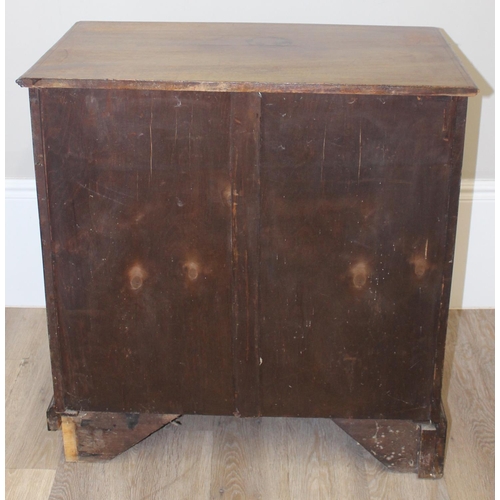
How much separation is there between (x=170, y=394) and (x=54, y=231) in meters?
0.41

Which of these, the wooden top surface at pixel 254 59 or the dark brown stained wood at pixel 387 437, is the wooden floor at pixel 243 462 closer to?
the dark brown stained wood at pixel 387 437

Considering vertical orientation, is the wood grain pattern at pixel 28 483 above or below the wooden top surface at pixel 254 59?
below

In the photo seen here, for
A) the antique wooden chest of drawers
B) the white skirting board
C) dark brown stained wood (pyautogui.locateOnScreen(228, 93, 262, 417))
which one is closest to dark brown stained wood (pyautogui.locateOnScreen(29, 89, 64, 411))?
the antique wooden chest of drawers

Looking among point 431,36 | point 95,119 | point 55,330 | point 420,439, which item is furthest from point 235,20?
point 420,439

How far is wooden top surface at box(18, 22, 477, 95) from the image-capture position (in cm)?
146

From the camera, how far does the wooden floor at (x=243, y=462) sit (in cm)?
176

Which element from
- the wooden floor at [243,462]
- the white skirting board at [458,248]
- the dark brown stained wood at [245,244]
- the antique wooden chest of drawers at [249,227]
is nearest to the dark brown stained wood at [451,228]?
the antique wooden chest of drawers at [249,227]

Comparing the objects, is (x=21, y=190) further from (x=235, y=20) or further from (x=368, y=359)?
(x=368, y=359)

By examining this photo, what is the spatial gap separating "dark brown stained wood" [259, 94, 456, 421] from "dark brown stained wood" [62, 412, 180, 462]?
26cm

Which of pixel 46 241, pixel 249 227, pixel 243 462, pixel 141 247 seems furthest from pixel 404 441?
pixel 46 241

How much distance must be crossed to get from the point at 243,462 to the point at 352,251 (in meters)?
0.55

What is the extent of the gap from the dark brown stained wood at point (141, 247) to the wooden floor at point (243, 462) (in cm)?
15

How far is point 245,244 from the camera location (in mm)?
1591

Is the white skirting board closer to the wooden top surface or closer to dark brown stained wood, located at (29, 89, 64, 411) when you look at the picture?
the wooden top surface
